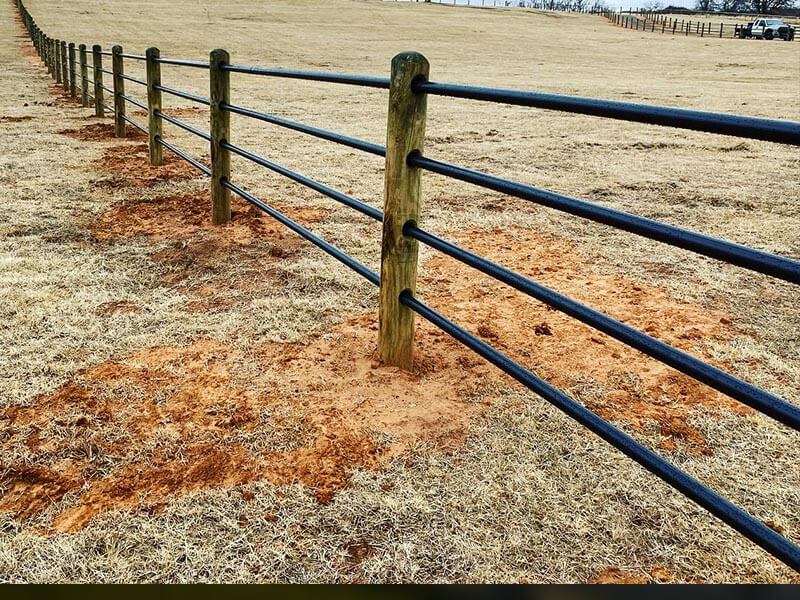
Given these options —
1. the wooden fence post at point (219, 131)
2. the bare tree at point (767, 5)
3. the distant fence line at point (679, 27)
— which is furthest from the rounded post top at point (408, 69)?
the bare tree at point (767, 5)

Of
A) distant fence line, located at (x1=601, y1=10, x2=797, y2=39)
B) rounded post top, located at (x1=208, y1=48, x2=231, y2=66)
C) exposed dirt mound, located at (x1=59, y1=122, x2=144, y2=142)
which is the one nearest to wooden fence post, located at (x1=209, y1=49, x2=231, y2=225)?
→ rounded post top, located at (x1=208, y1=48, x2=231, y2=66)

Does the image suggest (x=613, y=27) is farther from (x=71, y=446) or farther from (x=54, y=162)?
(x=71, y=446)

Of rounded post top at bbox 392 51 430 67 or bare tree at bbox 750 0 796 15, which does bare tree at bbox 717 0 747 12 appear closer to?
bare tree at bbox 750 0 796 15

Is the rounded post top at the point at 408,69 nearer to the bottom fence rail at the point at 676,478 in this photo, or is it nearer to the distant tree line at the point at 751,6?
the bottom fence rail at the point at 676,478

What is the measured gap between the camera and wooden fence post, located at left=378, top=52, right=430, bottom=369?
2379 mm

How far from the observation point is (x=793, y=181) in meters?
6.70

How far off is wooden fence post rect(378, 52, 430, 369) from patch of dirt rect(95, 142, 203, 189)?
13.3 ft

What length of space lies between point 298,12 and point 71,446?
172 feet

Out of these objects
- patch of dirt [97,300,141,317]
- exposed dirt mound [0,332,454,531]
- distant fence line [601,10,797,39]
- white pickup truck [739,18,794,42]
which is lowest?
exposed dirt mound [0,332,454,531]

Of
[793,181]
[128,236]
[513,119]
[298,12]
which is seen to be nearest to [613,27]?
[298,12]

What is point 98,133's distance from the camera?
8633 millimetres

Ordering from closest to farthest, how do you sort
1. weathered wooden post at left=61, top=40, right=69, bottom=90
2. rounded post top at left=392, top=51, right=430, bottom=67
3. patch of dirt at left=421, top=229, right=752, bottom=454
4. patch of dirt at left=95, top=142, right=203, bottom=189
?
rounded post top at left=392, top=51, right=430, bottom=67
patch of dirt at left=421, top=229, right=752, bottom=454
patch of dirt at left=95, top=142, right=203, bottom=189
weathered wooden post at left=61, top=40, right=69, bottom=90

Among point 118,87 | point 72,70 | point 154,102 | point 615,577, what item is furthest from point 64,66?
point 615,577

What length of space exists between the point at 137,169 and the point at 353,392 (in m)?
4.96
